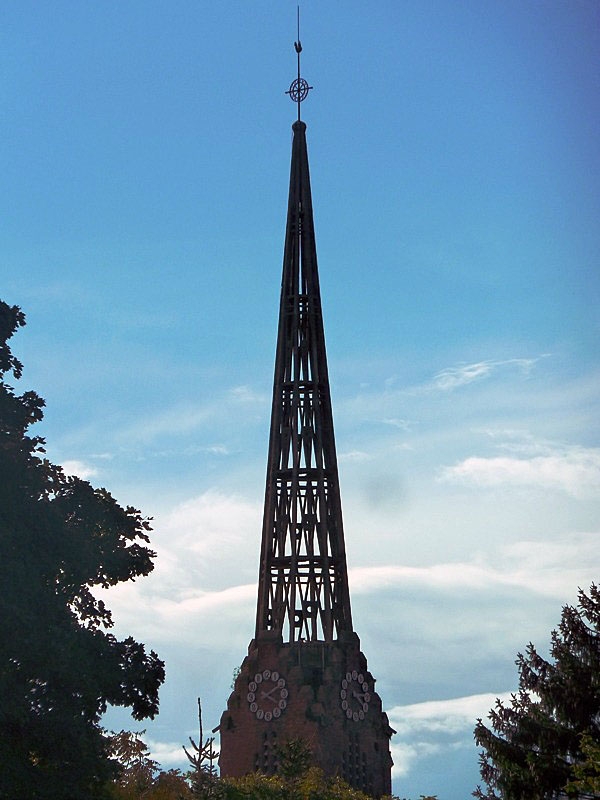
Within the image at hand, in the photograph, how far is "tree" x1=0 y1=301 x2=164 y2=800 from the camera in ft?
98.1

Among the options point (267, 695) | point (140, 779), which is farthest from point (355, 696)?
point (140, 779)

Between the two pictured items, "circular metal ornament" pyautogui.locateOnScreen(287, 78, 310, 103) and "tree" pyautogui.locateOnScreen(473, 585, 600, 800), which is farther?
"circular metal ornament" pyautogui.locateOnScreen(287, 78, 310, 103)

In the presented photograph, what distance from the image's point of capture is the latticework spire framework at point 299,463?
174ft

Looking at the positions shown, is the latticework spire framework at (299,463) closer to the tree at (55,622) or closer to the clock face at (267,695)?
the clock face at (267,695)

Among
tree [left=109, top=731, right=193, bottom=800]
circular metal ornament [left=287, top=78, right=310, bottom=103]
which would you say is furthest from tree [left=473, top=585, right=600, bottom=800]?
circular metal ornament [left=287, top=78, right=310, bottom=103]

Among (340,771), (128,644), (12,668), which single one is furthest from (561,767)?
(340,771)

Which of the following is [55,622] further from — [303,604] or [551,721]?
[303,604]

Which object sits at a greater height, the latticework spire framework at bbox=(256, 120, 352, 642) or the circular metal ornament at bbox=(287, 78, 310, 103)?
the circular metal ornament at bbox=(287, 78, 310, 103)

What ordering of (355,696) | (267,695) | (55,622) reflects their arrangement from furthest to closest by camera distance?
(355,696) → (267,695) → (55,622)

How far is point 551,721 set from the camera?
117ft

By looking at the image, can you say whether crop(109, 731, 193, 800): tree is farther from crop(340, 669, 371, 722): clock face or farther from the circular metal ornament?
the circular metal ornament

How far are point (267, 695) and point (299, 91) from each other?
972 inches

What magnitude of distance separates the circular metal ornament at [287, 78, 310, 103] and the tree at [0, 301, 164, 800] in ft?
87.9

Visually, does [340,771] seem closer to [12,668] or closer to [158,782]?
[158,782]
